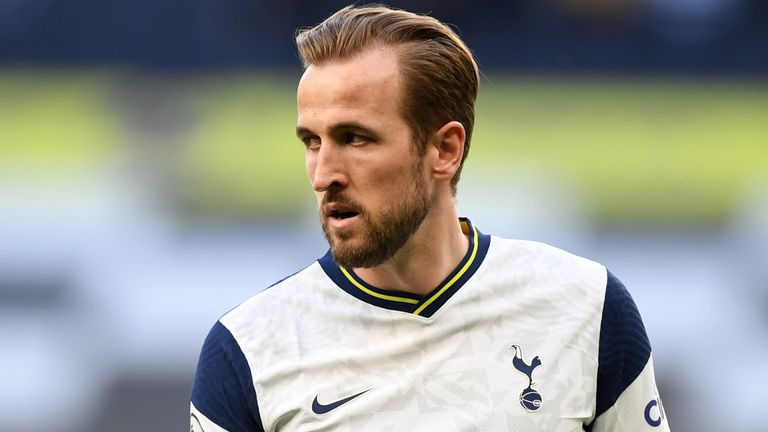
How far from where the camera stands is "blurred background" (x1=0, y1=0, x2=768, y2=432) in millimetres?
7152

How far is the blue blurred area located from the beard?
6241 mm

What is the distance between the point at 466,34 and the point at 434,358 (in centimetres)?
632

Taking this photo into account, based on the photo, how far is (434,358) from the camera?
2.38 metres

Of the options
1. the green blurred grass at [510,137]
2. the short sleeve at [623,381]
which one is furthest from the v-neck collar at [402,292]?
the green blurred grass at [510,137]

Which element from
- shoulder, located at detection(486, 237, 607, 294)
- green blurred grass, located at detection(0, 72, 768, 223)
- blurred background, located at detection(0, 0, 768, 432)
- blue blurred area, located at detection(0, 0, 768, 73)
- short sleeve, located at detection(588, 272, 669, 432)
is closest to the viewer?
short sleeve, located at detection(588, 272, 669, 432)

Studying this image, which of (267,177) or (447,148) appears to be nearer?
(447,148)

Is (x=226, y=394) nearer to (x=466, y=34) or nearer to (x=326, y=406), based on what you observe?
(x=326, y=406)

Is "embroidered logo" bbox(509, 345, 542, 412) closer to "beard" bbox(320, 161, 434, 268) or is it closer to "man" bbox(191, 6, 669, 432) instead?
"man" bbox(191, 6, 669, 432)

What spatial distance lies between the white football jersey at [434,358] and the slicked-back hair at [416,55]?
318 millimetres

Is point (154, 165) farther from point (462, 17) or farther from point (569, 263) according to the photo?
point (569, 263)

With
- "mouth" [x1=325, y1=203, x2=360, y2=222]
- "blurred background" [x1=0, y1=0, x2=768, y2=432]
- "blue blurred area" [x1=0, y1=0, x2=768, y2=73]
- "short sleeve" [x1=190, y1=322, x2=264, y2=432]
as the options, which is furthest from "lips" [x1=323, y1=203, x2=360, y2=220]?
"blue blurred area" [x1=0, y1=0, x2=768, y2=73]

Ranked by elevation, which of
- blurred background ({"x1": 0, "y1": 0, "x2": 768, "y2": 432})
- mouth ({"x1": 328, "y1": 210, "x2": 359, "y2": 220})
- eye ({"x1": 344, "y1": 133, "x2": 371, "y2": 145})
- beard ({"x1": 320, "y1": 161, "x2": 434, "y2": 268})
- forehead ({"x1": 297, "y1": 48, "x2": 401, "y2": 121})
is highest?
forehead ({"x1": 297, "y1": 48, "x2": 401, "y2": 121})

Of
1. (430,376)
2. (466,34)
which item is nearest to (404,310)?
(430,376)

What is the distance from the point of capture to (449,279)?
2467 millimetres
